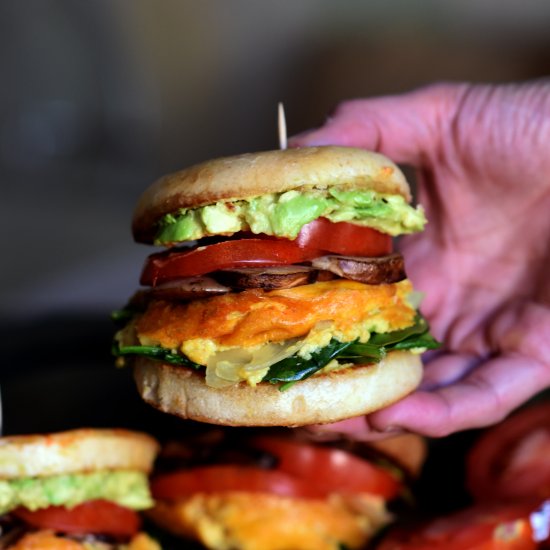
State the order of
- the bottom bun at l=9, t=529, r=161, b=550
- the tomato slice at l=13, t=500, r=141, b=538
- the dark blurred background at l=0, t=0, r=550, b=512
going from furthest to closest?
1. the dark blurred background at l=0, t=0, r=550, b=512
2. the tomato slice at l=13, t=500, r=141, b=538
3. the bottom bun at l=9, t=529, r=161, b=550

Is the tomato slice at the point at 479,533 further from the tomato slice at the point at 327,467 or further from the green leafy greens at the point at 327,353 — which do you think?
the green leafy greens at the point at 327,353

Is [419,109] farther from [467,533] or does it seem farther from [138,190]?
[138,190]

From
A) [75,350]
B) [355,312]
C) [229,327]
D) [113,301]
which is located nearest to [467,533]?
[355,312]

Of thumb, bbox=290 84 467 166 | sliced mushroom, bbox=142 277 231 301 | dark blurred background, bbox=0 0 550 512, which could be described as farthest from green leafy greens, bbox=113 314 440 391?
dark blurred background, bbox=0 0 550 512

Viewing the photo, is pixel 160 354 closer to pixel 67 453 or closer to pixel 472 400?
pixel 67 453

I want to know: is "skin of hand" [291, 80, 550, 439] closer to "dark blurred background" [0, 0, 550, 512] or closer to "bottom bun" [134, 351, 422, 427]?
"bottom bun" [134, 351, 422, 427]

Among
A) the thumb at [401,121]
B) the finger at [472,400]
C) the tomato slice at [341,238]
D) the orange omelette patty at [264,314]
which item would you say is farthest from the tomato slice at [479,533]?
the thumb at [401,121]

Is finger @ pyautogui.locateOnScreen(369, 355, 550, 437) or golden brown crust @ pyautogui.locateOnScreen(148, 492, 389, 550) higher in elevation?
finger @ pyautogui.locateOnScreen(369, 355, 550, 437)
